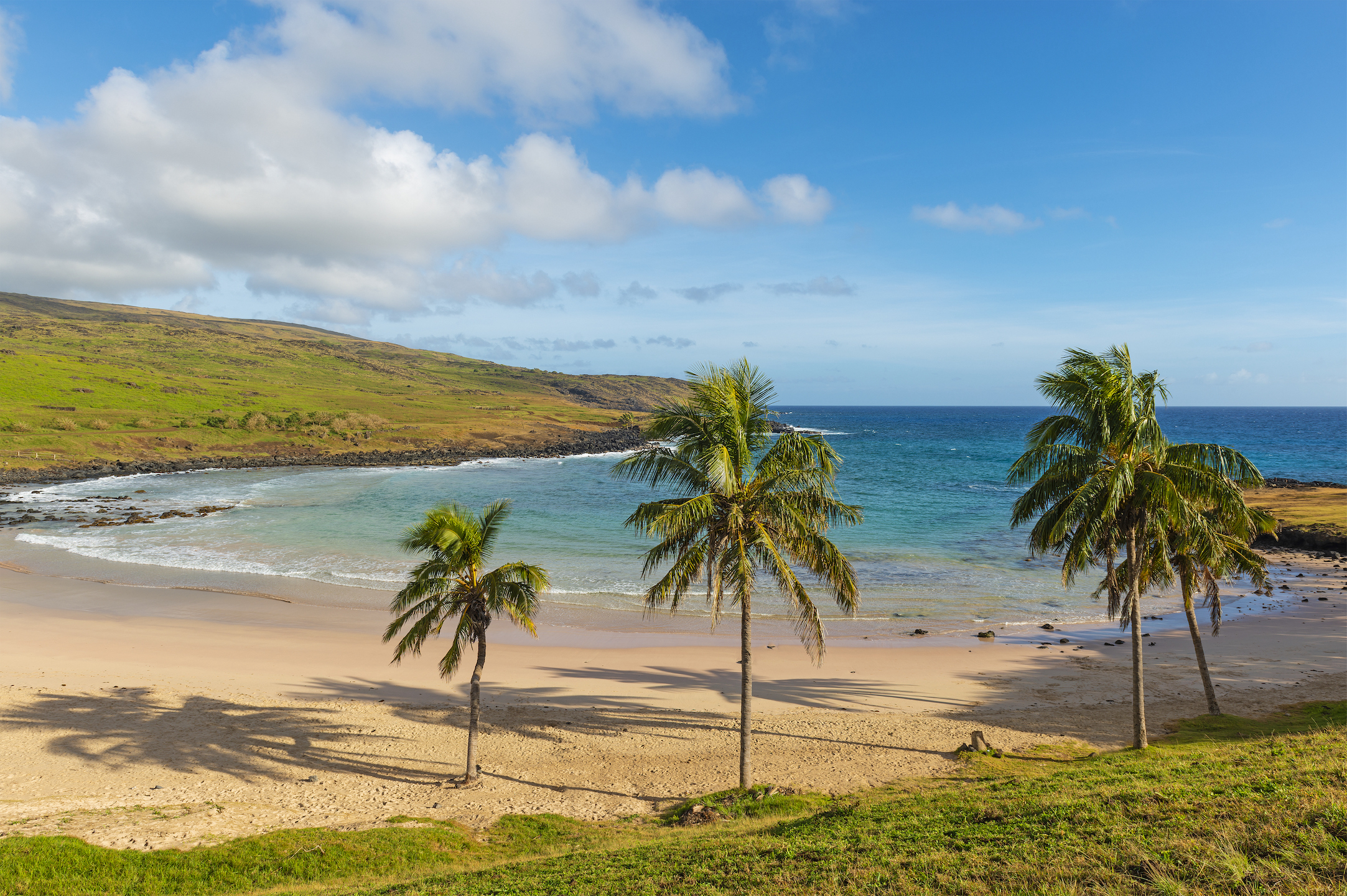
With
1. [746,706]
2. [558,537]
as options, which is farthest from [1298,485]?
[746,706]

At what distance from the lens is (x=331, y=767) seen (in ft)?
53.5

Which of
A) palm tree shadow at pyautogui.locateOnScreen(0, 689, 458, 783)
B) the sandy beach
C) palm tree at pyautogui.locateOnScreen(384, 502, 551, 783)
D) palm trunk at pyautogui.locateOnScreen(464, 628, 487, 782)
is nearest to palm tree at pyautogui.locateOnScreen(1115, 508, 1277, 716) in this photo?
the sandy beach

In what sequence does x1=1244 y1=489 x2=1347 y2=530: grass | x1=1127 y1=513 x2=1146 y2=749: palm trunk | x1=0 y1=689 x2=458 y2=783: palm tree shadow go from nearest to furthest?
x1=1127 y1=513 x2=1146 y2=749: palm trunk
x1=0 y1=689 x2=458 y2=783: palm tree shadow
x1=1244 y1=489 x2=1347 y2=530: grass

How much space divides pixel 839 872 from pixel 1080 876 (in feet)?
8.99

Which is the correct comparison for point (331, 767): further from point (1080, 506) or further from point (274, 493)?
point (274, 493)

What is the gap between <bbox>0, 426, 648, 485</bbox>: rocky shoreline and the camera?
7581 cm

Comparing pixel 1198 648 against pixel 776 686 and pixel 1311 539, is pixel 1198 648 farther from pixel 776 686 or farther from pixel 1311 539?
pixel 1311 539

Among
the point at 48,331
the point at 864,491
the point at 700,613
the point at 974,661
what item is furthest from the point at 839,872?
the point at 48,331

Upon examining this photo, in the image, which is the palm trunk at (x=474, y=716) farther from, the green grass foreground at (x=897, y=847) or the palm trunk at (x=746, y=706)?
the palm trunk at (x=746, y=706)

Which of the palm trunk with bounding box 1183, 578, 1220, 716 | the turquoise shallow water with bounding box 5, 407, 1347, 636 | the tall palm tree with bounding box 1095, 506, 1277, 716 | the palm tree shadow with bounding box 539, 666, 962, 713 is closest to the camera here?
the tall palm tree with bounding box 1095, 506, 1277, 716

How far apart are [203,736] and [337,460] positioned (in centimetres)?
8545

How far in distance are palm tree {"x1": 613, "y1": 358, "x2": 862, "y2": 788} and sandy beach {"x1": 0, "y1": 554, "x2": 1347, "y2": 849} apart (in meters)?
4.48

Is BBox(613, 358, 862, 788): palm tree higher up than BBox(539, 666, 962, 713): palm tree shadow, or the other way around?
BBox(613, 358, 862, 788): palm tree

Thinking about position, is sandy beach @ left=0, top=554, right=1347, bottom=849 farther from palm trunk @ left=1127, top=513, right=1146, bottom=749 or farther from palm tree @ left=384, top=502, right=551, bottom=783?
palm tree @ left=384, top=502, right=551, bottom=783
